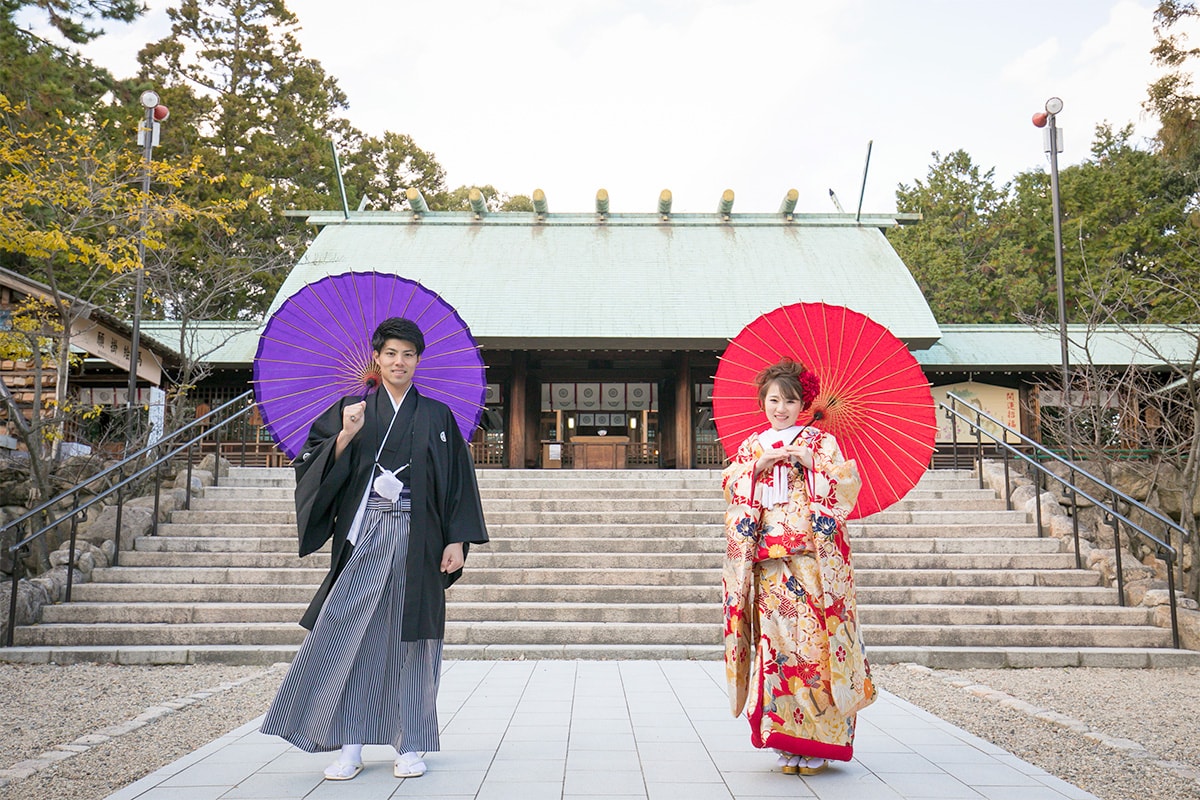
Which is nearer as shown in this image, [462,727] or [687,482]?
[462,727]

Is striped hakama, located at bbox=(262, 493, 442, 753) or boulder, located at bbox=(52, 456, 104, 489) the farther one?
boulder, located at bbox=(52, 456, 104, 489)

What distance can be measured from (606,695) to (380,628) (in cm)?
227

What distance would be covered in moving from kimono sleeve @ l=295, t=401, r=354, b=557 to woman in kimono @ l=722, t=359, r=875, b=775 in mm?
1766

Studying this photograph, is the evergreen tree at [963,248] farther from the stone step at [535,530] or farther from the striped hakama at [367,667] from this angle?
the striped hakama at [367,667]

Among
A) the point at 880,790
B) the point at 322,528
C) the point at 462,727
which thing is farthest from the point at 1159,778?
the point at 322,528

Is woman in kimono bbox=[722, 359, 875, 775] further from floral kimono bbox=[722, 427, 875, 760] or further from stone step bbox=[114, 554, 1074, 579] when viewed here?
stone step bbox=[114, 554, 1074, 579]

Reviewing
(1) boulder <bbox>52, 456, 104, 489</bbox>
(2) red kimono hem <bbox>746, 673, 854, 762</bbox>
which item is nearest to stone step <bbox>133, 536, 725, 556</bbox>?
(1) boulder <bbox>52, 456, 104, 489</bbox>

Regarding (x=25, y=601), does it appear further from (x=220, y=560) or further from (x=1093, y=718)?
(x=1093, y=718)

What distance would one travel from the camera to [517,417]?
15.9m

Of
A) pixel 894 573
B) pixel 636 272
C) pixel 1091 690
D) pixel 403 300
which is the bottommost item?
pixel 1091 690

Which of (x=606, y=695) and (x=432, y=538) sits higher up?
(x=432, y=538)

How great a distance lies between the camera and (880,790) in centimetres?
345

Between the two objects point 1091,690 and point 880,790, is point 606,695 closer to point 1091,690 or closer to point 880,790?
point 880,790

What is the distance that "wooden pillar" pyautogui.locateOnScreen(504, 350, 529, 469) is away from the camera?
15766mm
